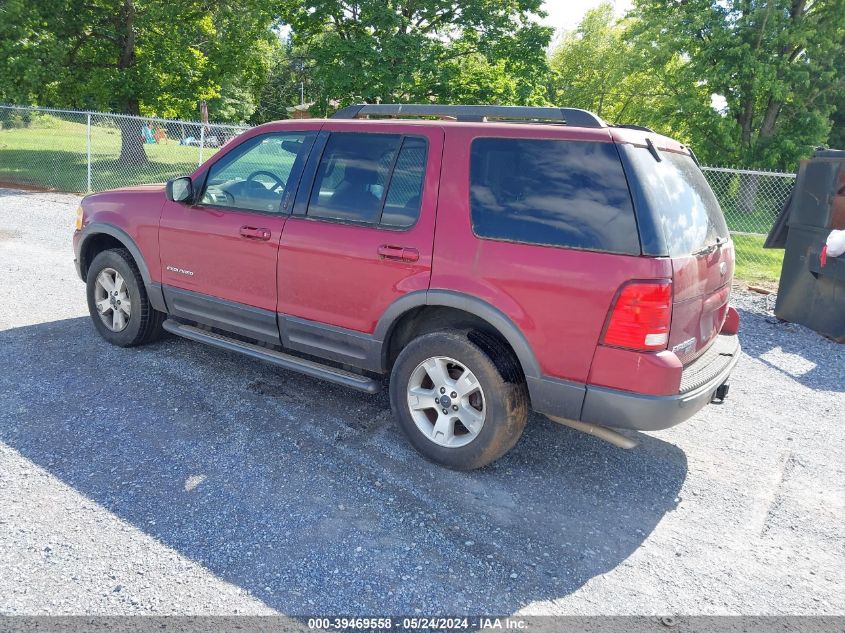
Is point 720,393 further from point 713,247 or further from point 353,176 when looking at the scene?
point 353,176

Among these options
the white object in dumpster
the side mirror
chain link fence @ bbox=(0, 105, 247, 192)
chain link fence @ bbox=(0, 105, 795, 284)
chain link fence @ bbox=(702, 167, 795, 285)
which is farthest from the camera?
chain link fence @ bbox=(0, 105, 247, 192)

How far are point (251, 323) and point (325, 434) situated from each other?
98 centimetres

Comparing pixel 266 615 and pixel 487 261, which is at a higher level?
pixel 487 261

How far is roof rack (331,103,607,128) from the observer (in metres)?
3.35

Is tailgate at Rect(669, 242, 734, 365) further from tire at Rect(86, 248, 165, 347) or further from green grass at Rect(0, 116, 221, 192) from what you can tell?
green grass at Rect(0, 116, 221, 192)

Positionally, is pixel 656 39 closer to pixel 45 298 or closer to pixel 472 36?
pixel 472 36

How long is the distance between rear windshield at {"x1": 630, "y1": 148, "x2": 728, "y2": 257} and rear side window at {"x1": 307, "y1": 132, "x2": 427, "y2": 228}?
1241mm

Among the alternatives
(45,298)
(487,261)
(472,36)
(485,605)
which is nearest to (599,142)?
(487,261)

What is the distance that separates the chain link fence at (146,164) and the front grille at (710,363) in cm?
974

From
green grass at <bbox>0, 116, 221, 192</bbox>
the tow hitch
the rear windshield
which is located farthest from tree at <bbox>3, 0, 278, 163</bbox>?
the tow hitch

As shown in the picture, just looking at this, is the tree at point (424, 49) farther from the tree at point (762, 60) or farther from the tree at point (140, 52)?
the tree at point (762, 60)

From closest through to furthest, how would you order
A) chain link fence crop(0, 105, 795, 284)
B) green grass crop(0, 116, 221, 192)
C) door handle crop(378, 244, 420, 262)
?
door handle crop(378, 244, 420, 262)
chain link fence crop(0, 105, 795, 284)
green grass crop(0, 116, 221, 192)

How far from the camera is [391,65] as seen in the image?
640 inches

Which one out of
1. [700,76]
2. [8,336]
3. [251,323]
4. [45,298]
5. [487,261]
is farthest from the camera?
[700,76]
